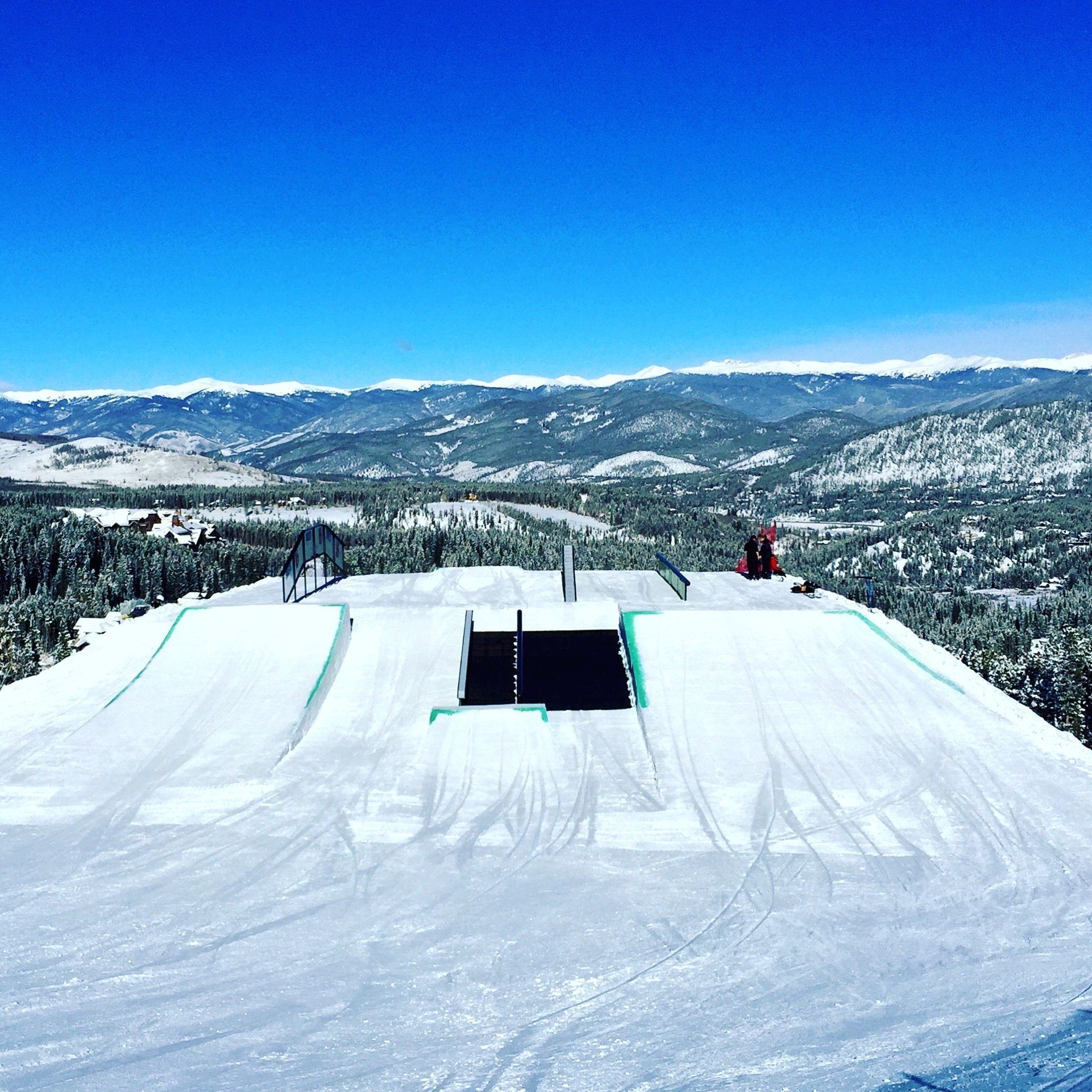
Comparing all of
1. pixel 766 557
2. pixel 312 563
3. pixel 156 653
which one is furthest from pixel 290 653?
pixel 766 557

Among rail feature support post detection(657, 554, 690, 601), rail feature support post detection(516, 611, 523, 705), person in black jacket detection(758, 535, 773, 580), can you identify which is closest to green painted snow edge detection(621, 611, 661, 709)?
rail feature support post detection(516, 611, 523, 705)

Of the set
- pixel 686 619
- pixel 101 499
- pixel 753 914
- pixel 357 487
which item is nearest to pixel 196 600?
pixel 686 619

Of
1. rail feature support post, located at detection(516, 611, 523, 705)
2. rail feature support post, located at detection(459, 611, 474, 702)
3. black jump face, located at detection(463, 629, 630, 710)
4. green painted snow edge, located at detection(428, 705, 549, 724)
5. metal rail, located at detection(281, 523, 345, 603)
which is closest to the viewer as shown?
green painted snow edge, located at detection(428, 705, 549, 724)

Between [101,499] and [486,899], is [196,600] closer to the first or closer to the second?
[486,899]

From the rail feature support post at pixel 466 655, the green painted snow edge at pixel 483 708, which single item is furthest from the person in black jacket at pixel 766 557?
the green painted snow edge at pixel 483 708

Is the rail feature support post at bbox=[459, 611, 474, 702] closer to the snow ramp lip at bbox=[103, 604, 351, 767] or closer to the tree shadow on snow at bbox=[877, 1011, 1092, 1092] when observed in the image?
the snow ramp lip at bbox=[103, 604, 351, 767]

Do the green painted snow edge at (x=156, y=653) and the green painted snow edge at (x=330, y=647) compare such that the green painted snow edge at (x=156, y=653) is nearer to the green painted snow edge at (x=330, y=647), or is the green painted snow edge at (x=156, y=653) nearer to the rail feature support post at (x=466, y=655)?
the green painted snow edge at (x=330, y=647)

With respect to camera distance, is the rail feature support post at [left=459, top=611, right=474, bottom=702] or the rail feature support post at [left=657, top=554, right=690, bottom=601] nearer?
the rail feature support post at [left=459, top=611, right=474, bottom=702]

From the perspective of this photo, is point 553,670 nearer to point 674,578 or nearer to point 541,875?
point 674,578
